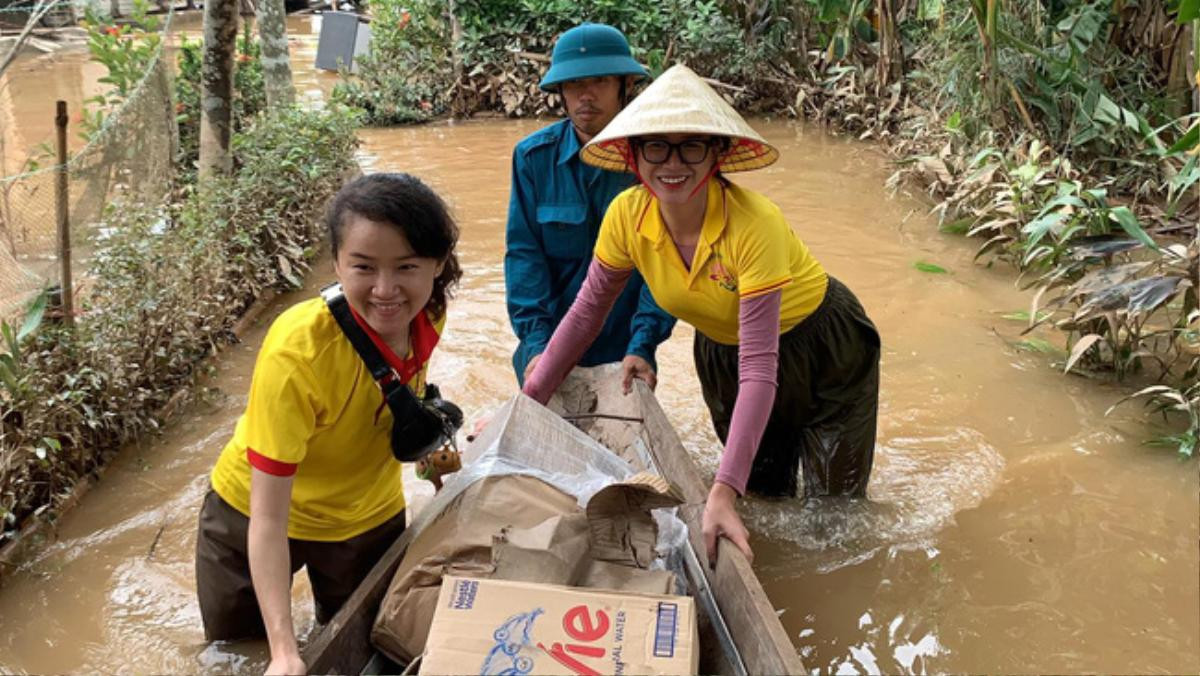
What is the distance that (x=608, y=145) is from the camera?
235 cm

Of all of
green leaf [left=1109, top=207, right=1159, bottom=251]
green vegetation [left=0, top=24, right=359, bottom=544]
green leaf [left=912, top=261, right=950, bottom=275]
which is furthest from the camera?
green leaf [left=912, top=261, right=950, bottom=275]

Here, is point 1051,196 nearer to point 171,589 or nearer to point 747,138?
point 747,138

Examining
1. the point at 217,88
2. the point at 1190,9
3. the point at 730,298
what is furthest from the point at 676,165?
the point at 217,88

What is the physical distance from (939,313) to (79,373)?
414 cm

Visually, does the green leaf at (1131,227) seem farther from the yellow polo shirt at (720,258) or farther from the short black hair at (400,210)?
the short black hair at (400,210)

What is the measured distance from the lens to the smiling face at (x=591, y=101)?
2.73 meters

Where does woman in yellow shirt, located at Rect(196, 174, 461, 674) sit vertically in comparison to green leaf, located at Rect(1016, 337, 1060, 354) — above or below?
above

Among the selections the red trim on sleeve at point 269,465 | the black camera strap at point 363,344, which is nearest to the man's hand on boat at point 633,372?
the black camera strap at point 363,344

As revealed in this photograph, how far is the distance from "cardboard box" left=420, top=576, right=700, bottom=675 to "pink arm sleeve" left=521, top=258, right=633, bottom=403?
3.05 feet

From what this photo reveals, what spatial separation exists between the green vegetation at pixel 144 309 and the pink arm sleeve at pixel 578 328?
1.74 m

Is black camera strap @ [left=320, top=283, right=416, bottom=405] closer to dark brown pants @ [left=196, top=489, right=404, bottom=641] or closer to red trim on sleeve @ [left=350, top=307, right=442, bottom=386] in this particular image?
red trim on sleeve @ [left=350, top=307, right=442, bottom=386]

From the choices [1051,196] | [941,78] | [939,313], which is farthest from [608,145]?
[941,78]

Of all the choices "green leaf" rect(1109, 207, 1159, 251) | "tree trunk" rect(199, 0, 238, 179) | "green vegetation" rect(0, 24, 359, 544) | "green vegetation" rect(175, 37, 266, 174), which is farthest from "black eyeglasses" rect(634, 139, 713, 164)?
"green vegetation" rect(175, 37, 266, 174)

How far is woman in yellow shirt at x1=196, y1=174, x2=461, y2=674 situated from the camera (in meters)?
1.67
